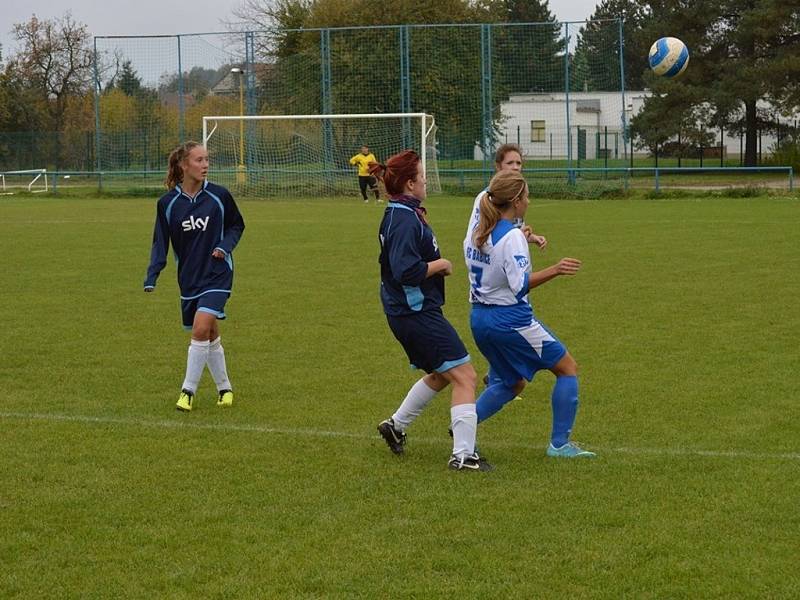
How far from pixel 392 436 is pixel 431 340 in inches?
24.6

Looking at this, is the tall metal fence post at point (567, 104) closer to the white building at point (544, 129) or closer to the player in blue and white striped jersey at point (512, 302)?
the white building at point (544, 129)

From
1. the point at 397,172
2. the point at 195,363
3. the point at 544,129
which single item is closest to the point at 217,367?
the point at 195,363

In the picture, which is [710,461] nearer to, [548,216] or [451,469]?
[451,469]

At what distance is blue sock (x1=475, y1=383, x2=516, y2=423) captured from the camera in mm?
6348

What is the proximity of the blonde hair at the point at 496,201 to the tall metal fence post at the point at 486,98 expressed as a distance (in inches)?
1131

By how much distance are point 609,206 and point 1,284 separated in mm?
17269

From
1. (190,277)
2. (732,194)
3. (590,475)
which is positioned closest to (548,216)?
(732,194)

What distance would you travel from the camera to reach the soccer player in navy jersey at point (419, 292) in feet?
19.0

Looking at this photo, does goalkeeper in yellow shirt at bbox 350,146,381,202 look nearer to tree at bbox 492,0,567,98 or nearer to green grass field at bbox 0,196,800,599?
tree at bbox 492,0,567,98

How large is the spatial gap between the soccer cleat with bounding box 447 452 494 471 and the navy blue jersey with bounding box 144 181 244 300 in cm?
239

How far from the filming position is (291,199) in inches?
1296

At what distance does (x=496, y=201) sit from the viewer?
5.90 meters

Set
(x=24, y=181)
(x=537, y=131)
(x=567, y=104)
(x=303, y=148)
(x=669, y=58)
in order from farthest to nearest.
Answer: (x=24, y=181)
(x=537, y=131)
(x=303, y=148)
(x=567, y=104)
(x=669, y=58)

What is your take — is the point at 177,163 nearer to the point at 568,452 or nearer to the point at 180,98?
the point at 568,452
